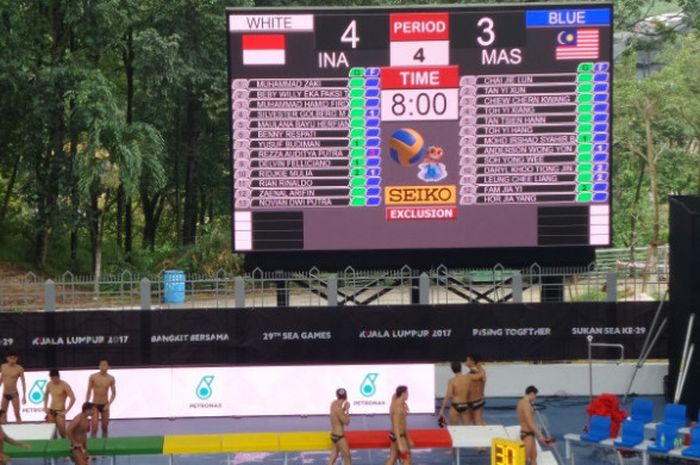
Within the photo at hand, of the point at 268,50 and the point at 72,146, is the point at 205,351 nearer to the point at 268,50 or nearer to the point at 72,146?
the point at 268,50

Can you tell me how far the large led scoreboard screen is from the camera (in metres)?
20.7

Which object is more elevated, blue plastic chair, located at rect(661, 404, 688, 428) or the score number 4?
the score number 4

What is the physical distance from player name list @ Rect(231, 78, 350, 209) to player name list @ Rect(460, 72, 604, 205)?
6.97 feet

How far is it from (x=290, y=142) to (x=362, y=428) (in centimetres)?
497

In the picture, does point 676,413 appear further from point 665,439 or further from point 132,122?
point 132,122

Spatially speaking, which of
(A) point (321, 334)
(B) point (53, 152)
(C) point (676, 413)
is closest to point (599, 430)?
(C) point (676, 413)

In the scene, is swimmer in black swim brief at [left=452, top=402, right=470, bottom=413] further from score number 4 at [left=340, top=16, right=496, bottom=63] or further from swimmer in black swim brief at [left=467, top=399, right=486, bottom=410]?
score number 4 at [left=340, top=16, right=496, bottom=63]

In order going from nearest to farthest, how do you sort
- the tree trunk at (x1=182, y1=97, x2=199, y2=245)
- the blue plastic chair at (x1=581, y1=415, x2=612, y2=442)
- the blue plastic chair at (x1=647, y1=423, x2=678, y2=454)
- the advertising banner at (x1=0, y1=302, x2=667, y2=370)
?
the blue plastic chair at (x1=647, y1=423, x2=678, y2=454) < the blue plastic chair at (x1=581, y1=415, x2=612, y2=442) < the advertising banner at (x1=0, y1=302, x2=667, y2=370) < the tree trunk at (x1=182, y1=97, x2=199, y2=245)

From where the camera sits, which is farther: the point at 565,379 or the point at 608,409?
the point at 565,379

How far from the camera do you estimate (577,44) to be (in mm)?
20750

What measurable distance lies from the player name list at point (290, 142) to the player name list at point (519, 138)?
2123 mm

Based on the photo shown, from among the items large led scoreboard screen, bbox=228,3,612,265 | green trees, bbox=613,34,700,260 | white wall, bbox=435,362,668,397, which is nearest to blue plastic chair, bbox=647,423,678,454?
large led scoreboard screen, bbox=228,3,612,265

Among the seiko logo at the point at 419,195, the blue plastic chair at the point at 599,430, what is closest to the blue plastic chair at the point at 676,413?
the blue plastic chair at the point at 599,430

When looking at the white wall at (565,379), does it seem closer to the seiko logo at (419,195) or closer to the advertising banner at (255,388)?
the advertising banner at (255,388)
